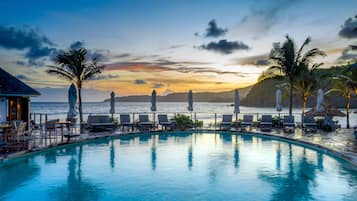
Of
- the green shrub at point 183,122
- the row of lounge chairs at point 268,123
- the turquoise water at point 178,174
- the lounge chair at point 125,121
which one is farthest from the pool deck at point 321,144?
the green shrub at point 183,122

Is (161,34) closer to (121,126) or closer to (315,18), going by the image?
(121,126)

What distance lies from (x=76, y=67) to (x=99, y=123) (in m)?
3.40

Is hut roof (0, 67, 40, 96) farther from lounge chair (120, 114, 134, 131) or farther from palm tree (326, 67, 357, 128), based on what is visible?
palm tree (326, 67, 357, 128)

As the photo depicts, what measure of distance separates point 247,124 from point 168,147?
556 cm

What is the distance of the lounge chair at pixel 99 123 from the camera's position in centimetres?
1348

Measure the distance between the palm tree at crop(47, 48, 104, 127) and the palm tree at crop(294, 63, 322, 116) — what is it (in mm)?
11339

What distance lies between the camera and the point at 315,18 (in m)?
13.6

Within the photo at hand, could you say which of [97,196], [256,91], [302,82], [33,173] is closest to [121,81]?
[302,82]

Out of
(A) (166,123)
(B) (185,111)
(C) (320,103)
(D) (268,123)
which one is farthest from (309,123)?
(B) (185,111)

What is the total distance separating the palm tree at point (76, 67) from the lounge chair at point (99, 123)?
1.30m

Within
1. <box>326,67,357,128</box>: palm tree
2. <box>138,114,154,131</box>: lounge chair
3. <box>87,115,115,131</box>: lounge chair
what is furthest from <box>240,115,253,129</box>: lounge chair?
<box>87,115,115,131</box>: lounge chair

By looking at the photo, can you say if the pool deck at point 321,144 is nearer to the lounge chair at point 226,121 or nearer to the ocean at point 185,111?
the lounge chair at point 226,121

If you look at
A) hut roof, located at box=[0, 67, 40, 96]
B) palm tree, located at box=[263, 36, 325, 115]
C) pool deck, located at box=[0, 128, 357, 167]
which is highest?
palm tree, located at box=[263, 36, 325, 115]

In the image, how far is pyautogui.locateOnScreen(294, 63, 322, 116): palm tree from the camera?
51.8 feet
